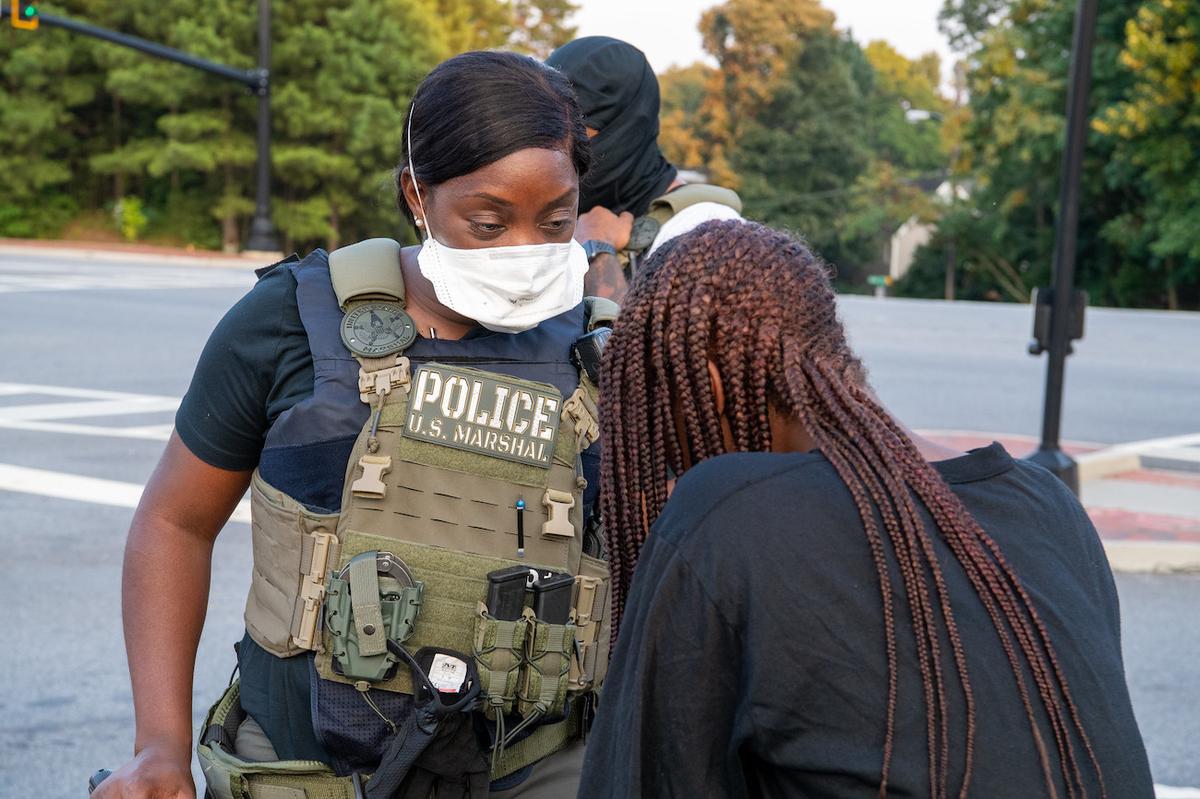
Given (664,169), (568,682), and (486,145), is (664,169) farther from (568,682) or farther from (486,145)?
(568,682)

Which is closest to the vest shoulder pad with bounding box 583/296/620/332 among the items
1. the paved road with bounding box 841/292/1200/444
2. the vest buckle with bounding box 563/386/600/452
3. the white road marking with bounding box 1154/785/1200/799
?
the vest buckle with bounding box 563/386/600/452

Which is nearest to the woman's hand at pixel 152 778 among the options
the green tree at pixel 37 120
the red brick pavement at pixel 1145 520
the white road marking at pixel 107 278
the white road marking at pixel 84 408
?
the red brick pavement at pixel 1145 520

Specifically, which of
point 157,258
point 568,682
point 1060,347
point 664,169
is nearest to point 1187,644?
point 1060,347

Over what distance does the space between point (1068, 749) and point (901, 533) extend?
28cm

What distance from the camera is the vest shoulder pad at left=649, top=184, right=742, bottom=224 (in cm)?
329

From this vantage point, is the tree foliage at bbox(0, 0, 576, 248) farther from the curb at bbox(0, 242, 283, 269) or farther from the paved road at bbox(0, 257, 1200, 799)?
the paved road at bbox(0, 257, 1200, 799)

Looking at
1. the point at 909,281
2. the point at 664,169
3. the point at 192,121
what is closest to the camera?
the point at 664,169

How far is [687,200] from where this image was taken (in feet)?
10.8

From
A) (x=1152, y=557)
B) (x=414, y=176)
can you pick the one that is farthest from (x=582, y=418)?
(x=1152, y=557)

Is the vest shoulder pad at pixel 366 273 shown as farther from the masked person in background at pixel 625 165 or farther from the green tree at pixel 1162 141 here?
the green tree at pixel 1162 141

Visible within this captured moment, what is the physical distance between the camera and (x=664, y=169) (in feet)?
11.8

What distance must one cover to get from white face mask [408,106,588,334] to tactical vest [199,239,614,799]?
0.08 metres

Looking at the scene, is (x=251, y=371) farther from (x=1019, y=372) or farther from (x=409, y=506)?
(x=1019, y=372)

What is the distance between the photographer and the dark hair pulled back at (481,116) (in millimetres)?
2178
